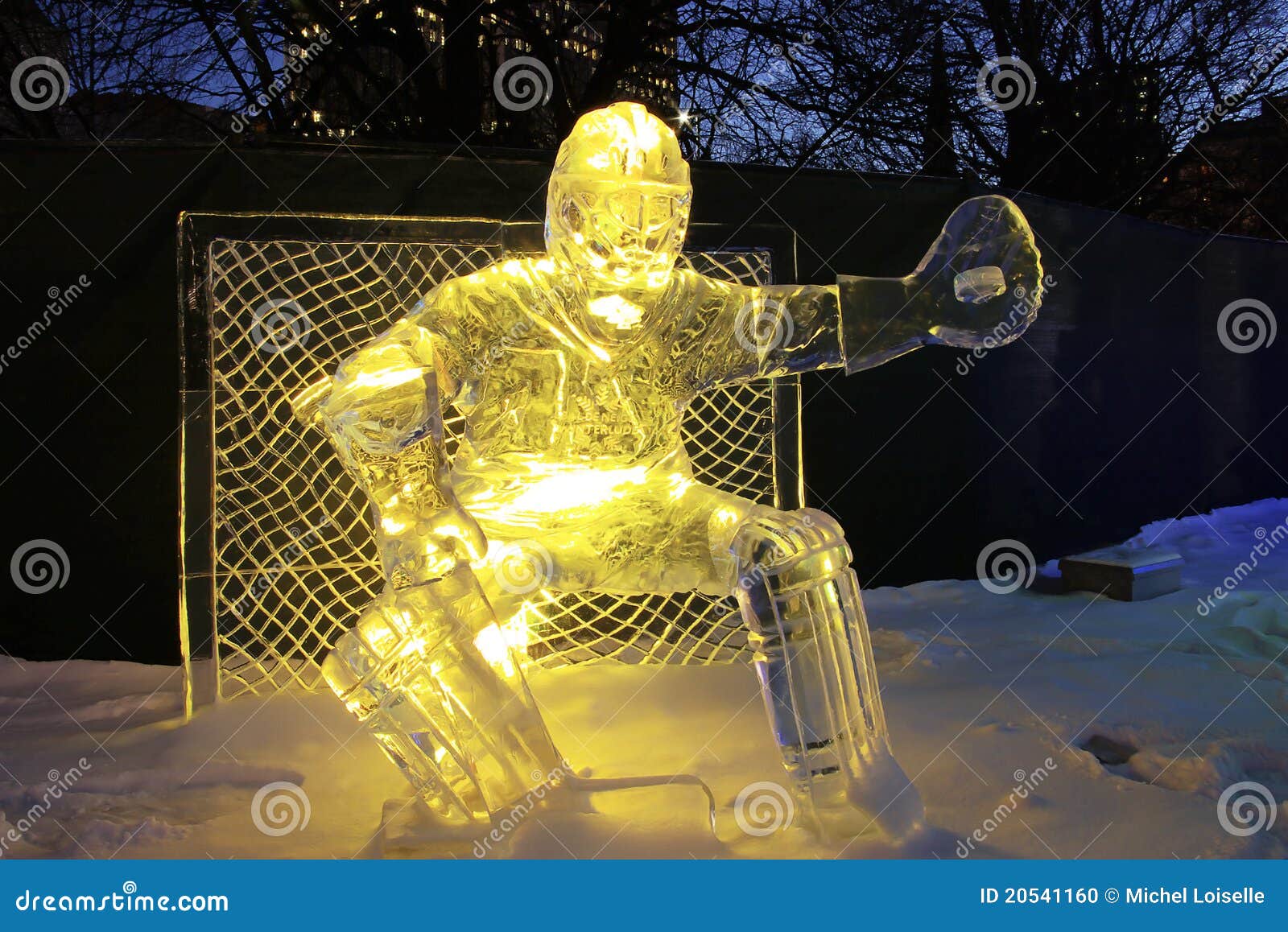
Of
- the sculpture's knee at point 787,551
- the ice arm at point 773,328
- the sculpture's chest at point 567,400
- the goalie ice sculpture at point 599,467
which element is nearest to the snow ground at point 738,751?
the goalie ice sculpture at point 599,467

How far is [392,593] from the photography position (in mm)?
1180

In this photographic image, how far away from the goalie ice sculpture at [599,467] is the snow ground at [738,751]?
0.33ft

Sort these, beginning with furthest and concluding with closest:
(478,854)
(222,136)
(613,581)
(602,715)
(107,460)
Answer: (107,460) < (222,136) < (602,715) < (613,581) < (478,854)

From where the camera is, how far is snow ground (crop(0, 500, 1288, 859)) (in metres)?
1.26

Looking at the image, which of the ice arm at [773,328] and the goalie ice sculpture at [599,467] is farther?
the ice arm at [773,328]

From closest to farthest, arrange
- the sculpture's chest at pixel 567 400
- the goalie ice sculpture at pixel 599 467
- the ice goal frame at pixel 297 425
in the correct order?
the goalie ice sculpture at pixel 599 467
the sculpture's chest at pixel 567 400
the ice goal frame at pixel 297 425

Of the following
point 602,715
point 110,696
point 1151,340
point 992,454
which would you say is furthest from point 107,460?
point 1151,340

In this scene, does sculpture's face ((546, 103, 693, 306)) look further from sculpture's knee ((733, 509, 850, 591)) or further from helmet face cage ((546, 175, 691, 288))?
sculpture's knee ((733, 509, 850, 591))

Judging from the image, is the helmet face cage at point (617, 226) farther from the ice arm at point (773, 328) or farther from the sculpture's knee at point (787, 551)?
the sculpture's knee at point (787, 551)

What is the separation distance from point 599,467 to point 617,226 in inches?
12.5

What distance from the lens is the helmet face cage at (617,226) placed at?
1.19 m

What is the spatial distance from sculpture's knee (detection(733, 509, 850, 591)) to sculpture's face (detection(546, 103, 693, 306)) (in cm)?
32

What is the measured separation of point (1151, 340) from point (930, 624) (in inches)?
63.1

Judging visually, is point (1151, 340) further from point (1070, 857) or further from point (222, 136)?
point (222, 136)
